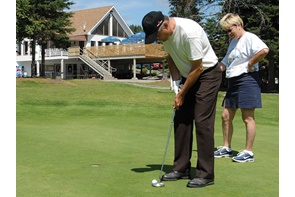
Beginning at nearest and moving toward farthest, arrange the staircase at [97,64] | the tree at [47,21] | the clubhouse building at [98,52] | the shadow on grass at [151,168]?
the shadow on grass at [151,168] → the tree at [47,21] → the staircase at [97,64] → the clubhouse building at [98,52]

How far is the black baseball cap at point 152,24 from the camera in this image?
13.0ft

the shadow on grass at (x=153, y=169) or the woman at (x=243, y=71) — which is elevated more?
the woman at (x=243, y=71)

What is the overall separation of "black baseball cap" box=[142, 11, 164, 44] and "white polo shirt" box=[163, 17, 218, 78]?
0.56ft

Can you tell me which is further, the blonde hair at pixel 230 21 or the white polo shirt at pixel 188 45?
the blonde hair at pixel 230 21

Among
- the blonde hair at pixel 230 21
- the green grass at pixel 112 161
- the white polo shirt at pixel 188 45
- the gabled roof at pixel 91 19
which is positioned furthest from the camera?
the gabled roof at pixel 91 19

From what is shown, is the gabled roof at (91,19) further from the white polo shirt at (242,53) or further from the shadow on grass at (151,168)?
the shadow on grass at (151,168)

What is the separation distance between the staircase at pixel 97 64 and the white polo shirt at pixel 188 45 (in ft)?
121

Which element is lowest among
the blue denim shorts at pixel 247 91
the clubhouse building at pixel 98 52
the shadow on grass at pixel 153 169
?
the shadow on grass at pixel 153 169

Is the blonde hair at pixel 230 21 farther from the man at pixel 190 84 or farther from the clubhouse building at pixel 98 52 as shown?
the clubhouse building at pixel 98 52

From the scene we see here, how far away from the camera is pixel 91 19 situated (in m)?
53.0

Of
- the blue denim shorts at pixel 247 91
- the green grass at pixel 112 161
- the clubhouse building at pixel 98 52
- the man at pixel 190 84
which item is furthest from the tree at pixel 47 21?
the man at pixel 190 84

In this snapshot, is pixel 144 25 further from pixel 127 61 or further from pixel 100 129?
pixel 127 61

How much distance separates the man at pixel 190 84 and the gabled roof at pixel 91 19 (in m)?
47.3
